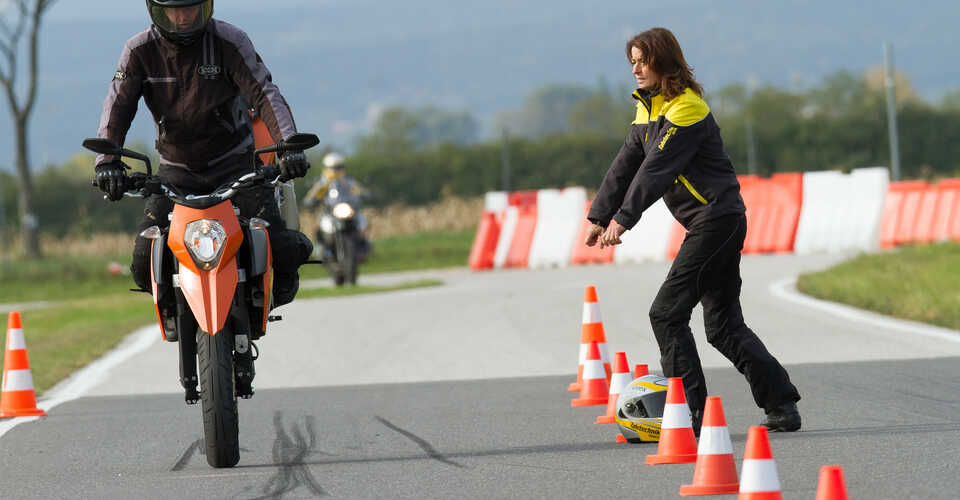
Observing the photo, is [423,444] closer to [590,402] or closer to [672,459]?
[672,459]

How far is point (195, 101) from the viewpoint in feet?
25.2

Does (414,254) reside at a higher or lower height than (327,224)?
lower

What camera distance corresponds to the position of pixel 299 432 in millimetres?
8523

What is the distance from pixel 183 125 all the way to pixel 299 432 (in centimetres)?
177

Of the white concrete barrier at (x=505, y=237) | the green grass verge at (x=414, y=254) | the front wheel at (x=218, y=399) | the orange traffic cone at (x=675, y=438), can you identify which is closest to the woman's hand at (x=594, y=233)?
the orange traffic cone at (x=675, y=438)

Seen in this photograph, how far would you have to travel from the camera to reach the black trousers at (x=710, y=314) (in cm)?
759

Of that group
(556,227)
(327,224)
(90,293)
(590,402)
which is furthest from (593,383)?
(90,293)

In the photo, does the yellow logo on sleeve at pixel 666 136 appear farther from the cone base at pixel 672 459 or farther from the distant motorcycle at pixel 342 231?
the distant motorcycle at pixel 342 231

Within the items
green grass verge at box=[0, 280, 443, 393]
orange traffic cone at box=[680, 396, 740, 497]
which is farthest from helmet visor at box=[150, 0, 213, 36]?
green grass verge at box=[0, 280, 443, 393]

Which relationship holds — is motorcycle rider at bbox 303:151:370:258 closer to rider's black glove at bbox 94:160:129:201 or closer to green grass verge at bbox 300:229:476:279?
green grass verge at bbox 300:229:476:279

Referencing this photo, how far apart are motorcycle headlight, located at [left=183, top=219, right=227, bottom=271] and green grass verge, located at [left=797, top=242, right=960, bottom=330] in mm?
7720

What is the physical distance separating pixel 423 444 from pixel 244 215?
4.50 ft

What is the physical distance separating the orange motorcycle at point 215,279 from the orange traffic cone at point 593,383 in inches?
101

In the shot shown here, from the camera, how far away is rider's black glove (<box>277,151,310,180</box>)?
732cm
